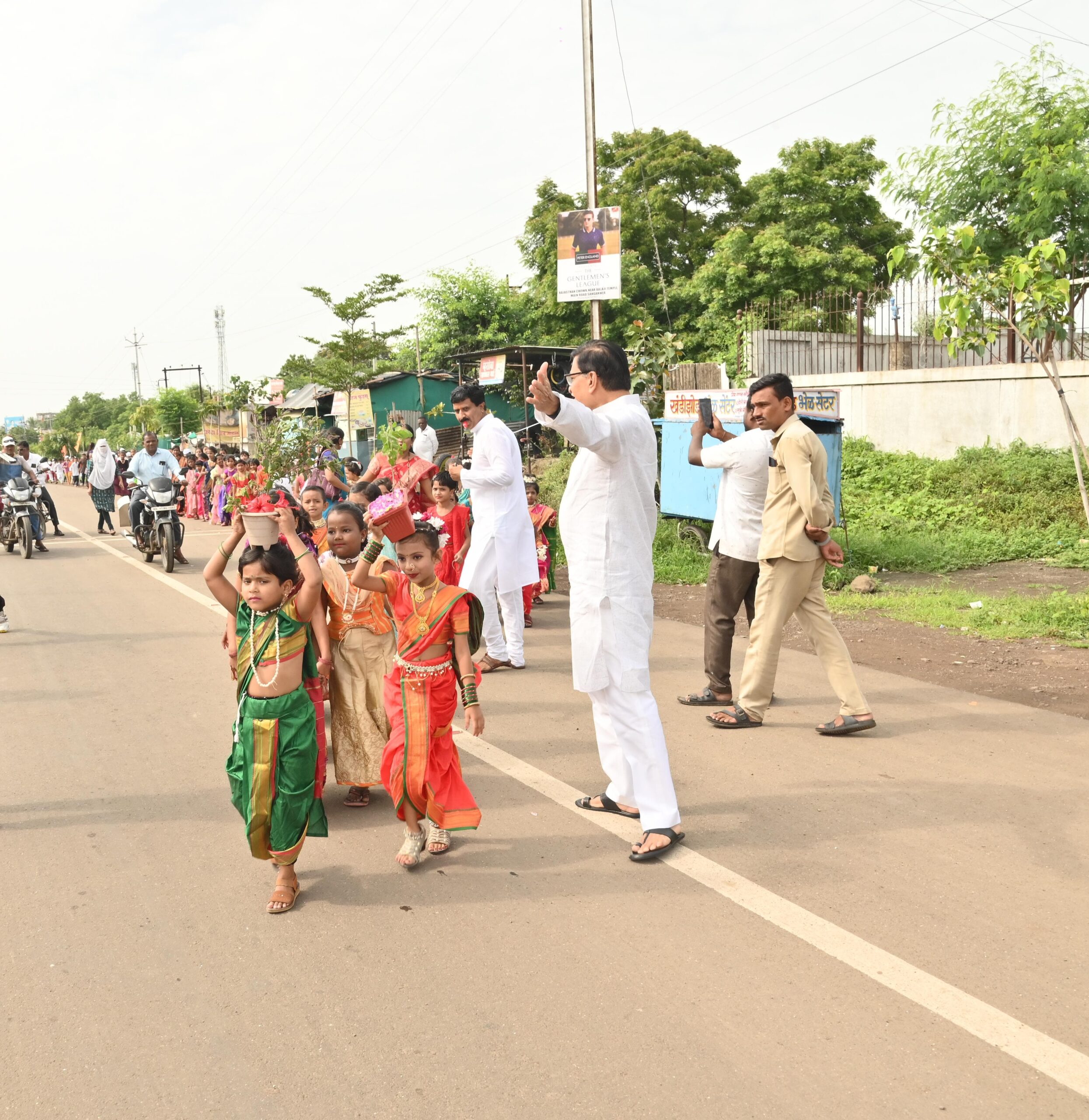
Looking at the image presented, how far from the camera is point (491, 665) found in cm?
745

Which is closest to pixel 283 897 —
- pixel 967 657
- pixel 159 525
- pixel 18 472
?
pixel 967 657

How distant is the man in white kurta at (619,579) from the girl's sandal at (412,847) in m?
0.82

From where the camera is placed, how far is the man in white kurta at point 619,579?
158 inches

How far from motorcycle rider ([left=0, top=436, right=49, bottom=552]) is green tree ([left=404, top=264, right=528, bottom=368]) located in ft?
66.4

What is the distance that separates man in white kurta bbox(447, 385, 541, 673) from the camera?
6.83 meters

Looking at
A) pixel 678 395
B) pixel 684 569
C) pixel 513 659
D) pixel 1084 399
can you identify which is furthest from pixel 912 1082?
pixel 1084 399

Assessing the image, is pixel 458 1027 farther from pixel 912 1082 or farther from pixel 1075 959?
pixel 1075 959

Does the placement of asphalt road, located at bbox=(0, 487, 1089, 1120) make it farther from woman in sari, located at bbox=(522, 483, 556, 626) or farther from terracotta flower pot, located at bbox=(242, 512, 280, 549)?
woman in sari, located at bbox=(522, 483, 556, 626)

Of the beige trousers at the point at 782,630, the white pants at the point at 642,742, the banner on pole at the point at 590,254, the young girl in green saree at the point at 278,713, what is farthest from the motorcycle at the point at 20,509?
the white pants at the point at 642,742

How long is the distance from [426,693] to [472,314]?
3293 cm

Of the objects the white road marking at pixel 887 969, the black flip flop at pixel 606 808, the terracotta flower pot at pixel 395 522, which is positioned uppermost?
the terracotta flower pot at pixel 395 522

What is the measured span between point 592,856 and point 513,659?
3.37 metres

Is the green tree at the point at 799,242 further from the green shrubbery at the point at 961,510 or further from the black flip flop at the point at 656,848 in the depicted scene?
the black flip flop at the point at 656,848

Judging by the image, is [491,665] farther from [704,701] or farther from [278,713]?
[278,713]
